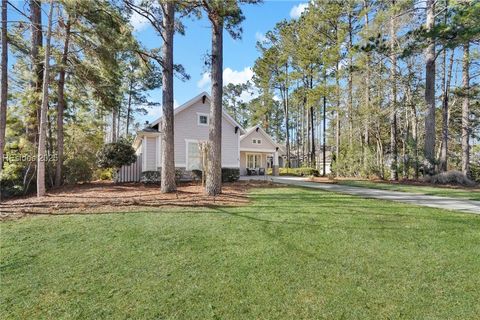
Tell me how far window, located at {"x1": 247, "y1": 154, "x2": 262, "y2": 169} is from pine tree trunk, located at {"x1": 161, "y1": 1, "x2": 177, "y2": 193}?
1591cm

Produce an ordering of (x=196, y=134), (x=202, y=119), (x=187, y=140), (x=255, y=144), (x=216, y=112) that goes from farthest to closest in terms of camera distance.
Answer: (x=255, y=144), (x=202, y=119), (x=196, y=134), (x=187, y=140), (x=216, y=112)

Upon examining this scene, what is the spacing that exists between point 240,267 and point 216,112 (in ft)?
19.3

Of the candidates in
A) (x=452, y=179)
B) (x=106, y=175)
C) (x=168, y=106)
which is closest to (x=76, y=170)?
(x=106, y=175)

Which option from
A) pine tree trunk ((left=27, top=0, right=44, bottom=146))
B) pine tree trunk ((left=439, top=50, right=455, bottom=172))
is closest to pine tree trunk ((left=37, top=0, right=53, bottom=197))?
pine tree trunk ((left=27, top=0, right=44, bottom=146))

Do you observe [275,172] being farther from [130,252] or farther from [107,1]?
[130,252]

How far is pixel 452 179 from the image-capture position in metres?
12.1

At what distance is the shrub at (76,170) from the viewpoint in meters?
11.3

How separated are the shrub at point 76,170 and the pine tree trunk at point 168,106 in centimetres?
534

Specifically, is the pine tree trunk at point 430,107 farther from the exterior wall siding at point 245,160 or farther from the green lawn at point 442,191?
the exterior wall siding at point 245,160

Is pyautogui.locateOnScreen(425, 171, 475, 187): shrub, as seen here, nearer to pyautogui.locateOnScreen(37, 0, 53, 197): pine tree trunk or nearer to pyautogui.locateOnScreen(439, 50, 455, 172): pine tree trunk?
pyautogui.locateOnScreen(439, 50, 455, 172): pine tree trunk

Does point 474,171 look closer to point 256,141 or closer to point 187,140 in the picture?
point 256,141

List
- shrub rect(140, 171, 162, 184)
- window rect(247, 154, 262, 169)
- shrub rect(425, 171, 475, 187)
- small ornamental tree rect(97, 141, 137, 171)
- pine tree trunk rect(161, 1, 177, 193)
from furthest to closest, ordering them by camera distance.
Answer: window rect(247, 154, 262, 169), shrub rect(140, 171, 162, 184), small ornamental tree rect(97, 141, 137, 171), shrub rect(425, 171, 475, 187), pine tree trunk rect(161, 1, 177, 193)

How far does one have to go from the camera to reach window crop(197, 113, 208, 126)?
A: 50.4ft

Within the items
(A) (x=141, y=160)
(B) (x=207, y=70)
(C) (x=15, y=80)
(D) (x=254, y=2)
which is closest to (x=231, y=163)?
(A) (x=141, y=160)
